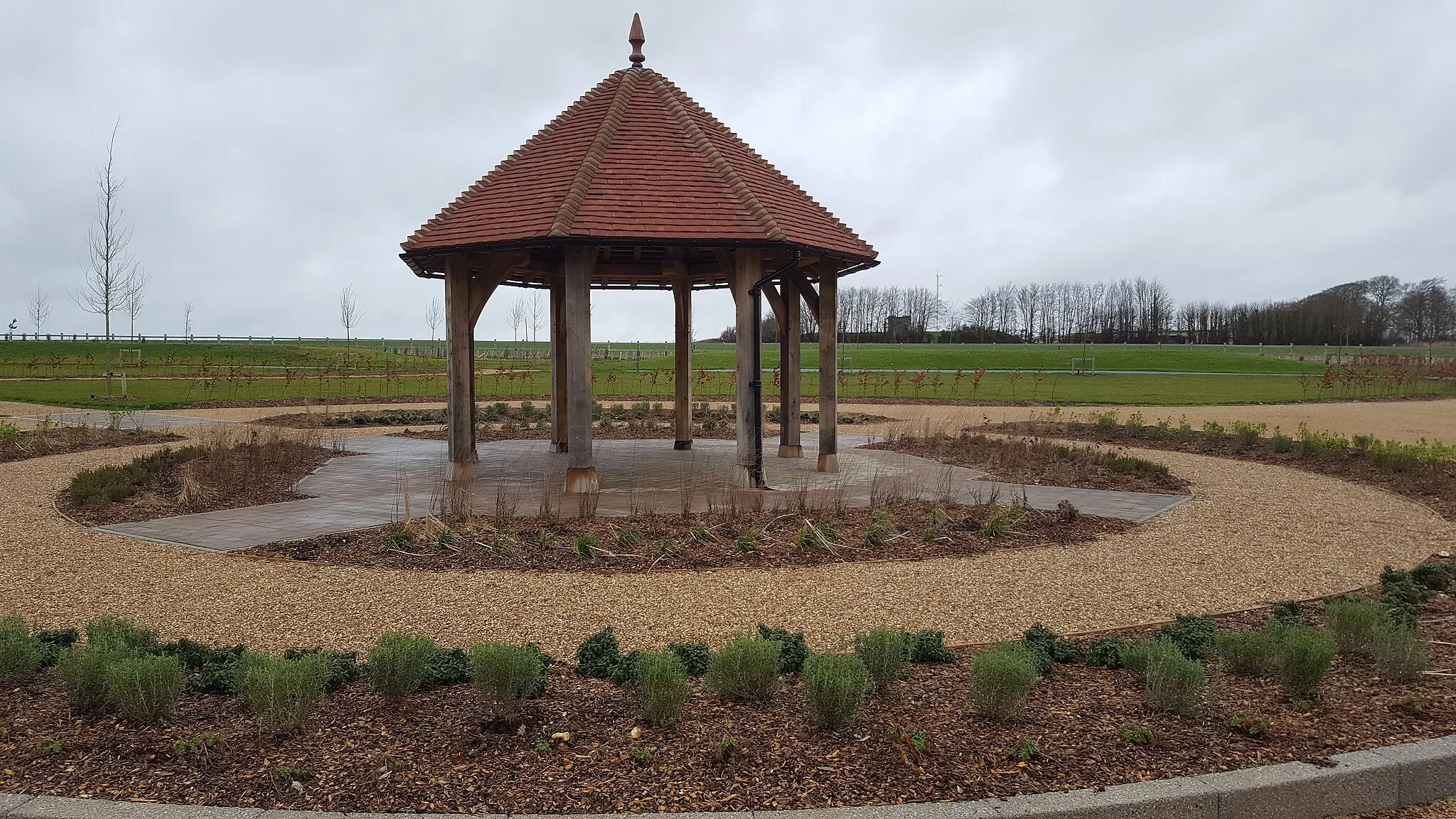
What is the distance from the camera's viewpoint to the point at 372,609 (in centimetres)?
633

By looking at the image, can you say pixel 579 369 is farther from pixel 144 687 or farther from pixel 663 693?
pixel 663 693

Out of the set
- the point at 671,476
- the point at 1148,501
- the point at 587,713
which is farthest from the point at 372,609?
the point at 1148,501

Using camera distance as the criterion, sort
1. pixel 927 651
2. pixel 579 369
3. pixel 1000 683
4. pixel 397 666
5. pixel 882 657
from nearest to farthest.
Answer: pixel 1000 683 → pixel 397 666 → pixel 882 657 → pixel 927 651 → pixel 579 369

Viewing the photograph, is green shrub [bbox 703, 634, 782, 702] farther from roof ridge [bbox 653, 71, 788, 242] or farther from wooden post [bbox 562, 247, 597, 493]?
roof ridge [bbox 653, 71, 788, 242]

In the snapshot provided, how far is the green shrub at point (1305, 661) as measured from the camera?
436 centimetres

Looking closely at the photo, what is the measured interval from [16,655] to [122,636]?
45cm

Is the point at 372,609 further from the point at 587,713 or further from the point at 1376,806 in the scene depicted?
the point at 1376,806

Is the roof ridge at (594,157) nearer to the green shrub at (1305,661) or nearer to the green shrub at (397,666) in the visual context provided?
the green shrub at (397,666)

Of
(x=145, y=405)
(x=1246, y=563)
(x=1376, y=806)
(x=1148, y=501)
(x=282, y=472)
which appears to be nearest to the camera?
(x=1376, y=806)

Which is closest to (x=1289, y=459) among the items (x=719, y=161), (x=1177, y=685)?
(x=719, y=161)

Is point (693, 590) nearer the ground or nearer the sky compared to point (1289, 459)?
nearer the ground

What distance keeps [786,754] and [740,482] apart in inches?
308

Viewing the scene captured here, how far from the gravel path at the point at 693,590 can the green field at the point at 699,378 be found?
2007 centimetres

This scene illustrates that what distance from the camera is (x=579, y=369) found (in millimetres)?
10922
